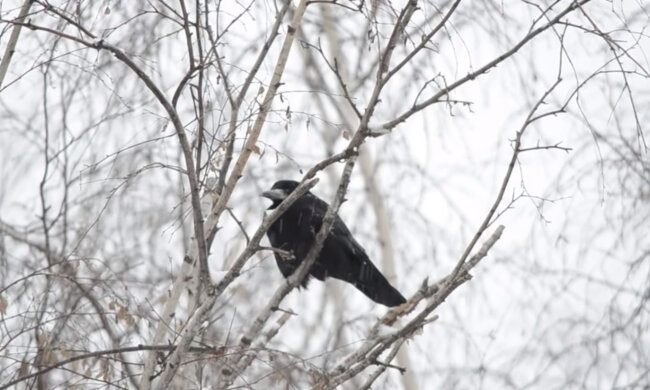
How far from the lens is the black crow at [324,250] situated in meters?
5.89

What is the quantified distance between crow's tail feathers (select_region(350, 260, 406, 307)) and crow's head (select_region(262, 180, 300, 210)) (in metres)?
0.65

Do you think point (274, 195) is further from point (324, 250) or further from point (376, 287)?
point (376, 287)

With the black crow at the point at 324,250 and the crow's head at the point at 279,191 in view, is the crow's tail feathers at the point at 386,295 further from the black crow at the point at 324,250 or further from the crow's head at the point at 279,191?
the crow's head at the point at 279,191

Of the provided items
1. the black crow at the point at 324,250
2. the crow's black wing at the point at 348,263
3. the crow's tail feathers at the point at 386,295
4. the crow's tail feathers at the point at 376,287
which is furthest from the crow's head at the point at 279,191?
the crow's tail feathers at the point at 386,295

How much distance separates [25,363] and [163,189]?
483 cm

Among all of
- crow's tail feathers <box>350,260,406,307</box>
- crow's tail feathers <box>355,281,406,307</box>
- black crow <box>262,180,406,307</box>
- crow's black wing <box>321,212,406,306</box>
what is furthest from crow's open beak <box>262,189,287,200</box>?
crow's tail feathers <box>355,281,406,307</box>

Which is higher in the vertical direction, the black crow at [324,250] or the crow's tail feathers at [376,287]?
the black crow at [324,250]

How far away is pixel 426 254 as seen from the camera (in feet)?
25.4

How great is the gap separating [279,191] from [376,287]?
857mm

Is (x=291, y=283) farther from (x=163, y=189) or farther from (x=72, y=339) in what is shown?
(x=163, y=189)

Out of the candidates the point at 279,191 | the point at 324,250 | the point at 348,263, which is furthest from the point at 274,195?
the point at 348,263

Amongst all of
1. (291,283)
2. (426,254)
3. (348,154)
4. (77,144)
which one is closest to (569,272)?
(426,254)

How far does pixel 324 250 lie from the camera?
6051mm

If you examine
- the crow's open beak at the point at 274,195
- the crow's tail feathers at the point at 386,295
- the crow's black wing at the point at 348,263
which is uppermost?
the crow's open beak at the point at 274,195
